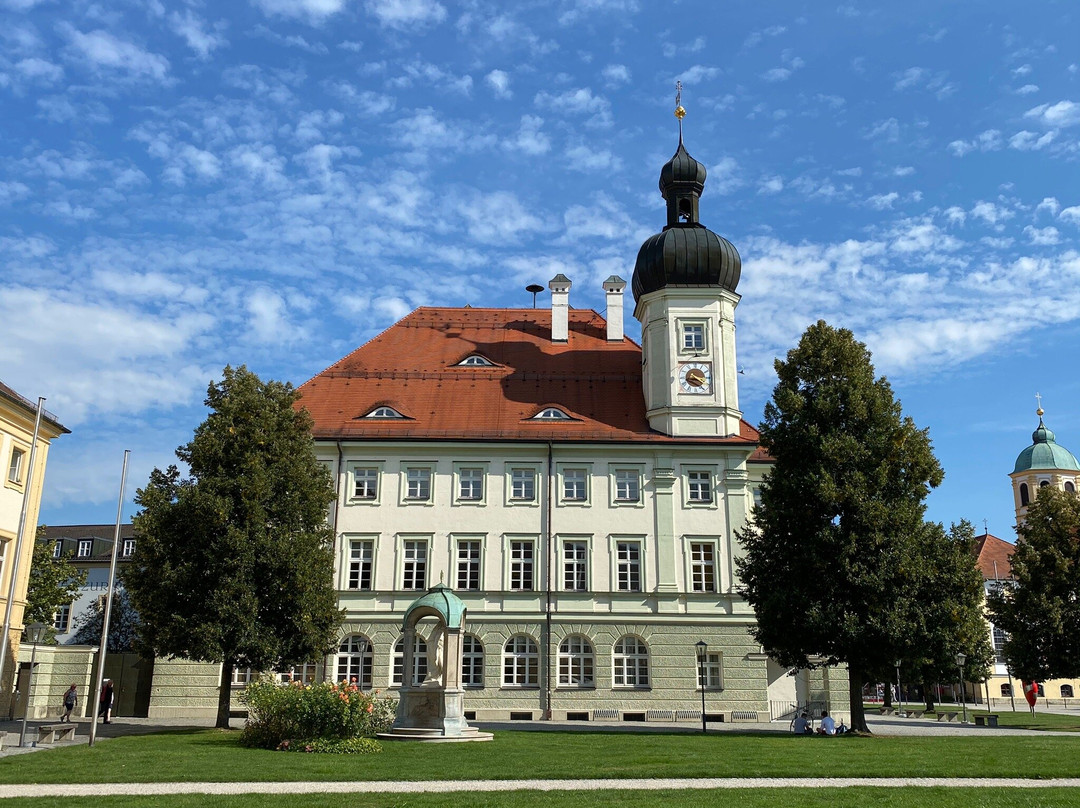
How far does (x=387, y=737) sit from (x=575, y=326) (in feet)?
84.6

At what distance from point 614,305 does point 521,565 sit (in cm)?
1428

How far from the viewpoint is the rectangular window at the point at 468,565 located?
119ft

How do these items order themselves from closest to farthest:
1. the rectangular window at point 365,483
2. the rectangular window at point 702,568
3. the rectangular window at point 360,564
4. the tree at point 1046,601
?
the rectangular window at point 360,564, the rectangular window at point 702,568, the rectangular window at point 365,483, the tree at point 1046,601

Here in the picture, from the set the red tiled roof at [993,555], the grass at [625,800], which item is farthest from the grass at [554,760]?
the red tiled roof at [993,555]

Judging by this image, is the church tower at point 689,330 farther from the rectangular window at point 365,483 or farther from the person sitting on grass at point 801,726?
the person sitting on grass at point 801,726

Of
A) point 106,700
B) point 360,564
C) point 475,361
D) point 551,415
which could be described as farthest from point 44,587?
point 551,415

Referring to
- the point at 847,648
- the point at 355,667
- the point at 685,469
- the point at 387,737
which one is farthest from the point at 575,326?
the point at 387,737

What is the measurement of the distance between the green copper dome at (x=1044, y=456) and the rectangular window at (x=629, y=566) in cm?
8924

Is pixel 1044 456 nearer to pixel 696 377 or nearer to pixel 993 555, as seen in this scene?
pixel 993 555

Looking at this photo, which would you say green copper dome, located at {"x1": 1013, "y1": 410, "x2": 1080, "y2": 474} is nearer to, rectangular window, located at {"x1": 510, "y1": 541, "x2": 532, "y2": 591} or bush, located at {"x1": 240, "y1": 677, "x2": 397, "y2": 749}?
rectangular window, located at {"x1": 510, "y1": 541, "x2": 532, "y2": 591}

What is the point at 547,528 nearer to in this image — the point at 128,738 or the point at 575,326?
the point at 575,326

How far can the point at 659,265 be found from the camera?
130ft

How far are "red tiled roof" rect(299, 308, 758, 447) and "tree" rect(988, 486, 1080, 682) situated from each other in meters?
12.9

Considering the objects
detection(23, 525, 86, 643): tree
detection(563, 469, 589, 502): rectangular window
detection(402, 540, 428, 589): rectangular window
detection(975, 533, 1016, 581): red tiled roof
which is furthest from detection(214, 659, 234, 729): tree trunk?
detection(975, 533, 1016, 581): red tiled roof
